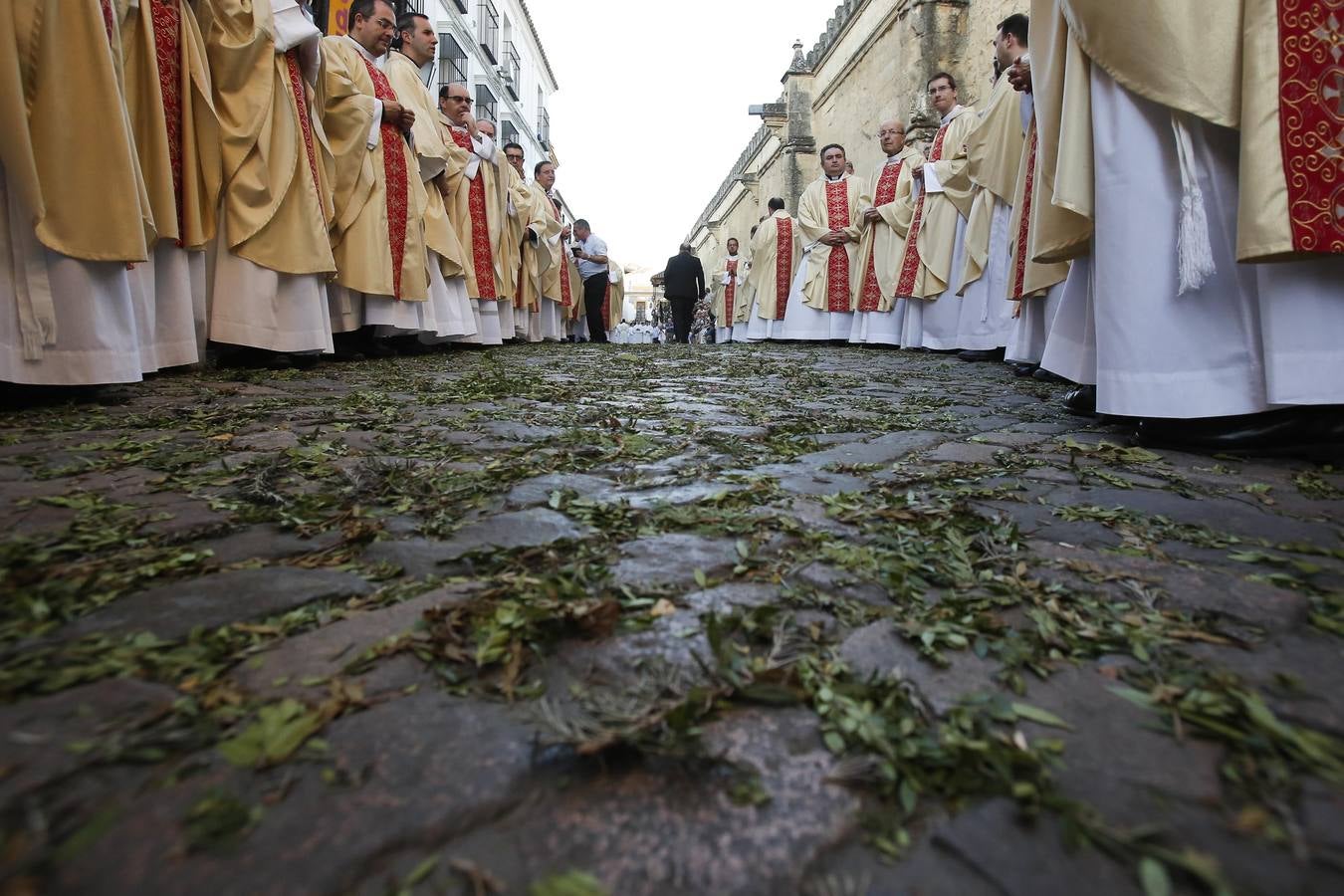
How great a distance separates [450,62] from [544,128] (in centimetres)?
1736

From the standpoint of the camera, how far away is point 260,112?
4191 millimetres

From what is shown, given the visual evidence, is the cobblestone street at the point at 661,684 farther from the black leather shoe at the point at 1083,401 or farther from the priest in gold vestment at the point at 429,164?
the priest in gold vestment at the point at 429,164

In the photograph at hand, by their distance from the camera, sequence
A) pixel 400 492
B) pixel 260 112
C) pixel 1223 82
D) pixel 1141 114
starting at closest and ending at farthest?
pixel 400 492 → pixel 1223 82 → pixel 1141 114 → pixel 260 112

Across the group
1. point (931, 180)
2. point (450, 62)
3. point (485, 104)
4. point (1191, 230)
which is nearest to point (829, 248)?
point (931, 180)

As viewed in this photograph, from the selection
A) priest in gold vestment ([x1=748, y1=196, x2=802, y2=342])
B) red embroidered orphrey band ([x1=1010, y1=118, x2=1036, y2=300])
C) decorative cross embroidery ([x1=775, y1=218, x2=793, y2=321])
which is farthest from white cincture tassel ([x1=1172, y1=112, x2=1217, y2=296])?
decorative cross embroidery ([x1=775, y1=218, x2=793, y2=321])

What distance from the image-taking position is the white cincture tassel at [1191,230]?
7.26ft

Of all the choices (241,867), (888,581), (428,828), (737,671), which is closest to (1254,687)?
(888,581)

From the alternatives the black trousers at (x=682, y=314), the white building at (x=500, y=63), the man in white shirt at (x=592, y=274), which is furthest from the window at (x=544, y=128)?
the man in white shirt at (x=592, y=274)

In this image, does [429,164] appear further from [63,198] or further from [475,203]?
[63,198]

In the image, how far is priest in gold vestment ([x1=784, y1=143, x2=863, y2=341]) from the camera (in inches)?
424

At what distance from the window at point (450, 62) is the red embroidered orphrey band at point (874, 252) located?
57.4 feet

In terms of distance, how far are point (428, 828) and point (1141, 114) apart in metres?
2.77

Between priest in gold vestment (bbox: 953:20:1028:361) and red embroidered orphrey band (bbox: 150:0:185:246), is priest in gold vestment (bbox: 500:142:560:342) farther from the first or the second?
red embroidered orphrey band (bbox: 150:0:185:246)

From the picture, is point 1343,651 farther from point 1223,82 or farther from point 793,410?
point 793,410
